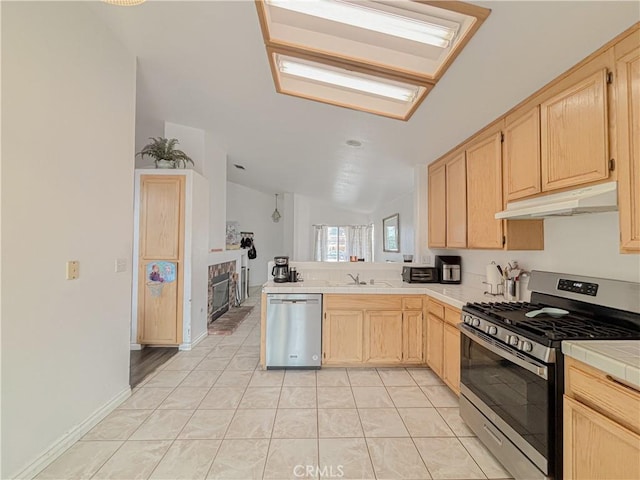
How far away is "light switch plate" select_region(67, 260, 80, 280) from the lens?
71.9 inches

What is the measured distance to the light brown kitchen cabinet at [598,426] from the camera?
1.04 m

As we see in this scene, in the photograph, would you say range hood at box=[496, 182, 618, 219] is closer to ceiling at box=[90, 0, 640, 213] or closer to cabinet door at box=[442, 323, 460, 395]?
ceiling at box=[90, 0, 640, 213]

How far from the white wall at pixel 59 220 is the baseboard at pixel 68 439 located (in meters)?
0.03

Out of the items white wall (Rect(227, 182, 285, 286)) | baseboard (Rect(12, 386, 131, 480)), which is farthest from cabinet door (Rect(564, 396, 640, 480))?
white wall (Rect(227, 182, 285, 286))

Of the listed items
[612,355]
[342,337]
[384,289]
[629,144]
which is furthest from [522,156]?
[342,337]

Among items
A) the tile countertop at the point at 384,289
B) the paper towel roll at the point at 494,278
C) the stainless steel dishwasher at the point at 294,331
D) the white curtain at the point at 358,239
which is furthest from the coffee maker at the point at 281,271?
the white curtain at the point at 358,239

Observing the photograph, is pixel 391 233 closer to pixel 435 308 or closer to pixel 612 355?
pixel 435 308

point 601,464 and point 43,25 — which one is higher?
point 43,25

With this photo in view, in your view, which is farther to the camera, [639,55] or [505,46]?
[505,46]

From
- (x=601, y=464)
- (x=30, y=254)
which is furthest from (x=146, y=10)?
(x=601, y=464)

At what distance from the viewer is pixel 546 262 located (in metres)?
2.16

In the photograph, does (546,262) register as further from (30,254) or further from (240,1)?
(30,254)

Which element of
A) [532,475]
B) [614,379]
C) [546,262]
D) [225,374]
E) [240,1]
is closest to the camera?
[614,379]

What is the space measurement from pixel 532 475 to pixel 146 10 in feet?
11.8
